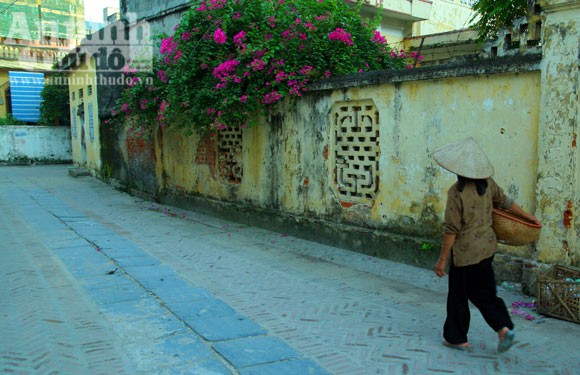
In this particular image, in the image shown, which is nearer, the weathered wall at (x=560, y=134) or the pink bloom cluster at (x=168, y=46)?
the weathered wall at (x=560, y=134)

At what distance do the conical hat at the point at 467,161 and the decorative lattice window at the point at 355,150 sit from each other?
3.22m

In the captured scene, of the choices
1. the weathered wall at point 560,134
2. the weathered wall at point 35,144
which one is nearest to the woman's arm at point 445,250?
the weathered wall at point 560,134

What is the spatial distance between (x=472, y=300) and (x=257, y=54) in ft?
18.7

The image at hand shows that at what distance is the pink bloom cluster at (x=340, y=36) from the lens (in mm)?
8367

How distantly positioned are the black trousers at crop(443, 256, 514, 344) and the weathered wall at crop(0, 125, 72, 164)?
27893 millimetres

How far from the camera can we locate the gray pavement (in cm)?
387

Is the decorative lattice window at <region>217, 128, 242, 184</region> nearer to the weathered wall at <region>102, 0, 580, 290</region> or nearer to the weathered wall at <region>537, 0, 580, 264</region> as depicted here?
the weathered wall at <region>102, 0, 580, 290</region>

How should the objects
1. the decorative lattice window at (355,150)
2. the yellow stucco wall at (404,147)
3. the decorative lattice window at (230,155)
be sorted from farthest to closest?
1. the decorative lattice window at (230,155)
2. the decorative lattice window at (355,150)
3. the yellow stucco wall at (404,147)

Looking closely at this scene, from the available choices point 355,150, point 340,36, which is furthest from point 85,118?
point 355,150

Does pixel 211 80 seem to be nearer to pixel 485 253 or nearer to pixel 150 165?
pixel 150 165

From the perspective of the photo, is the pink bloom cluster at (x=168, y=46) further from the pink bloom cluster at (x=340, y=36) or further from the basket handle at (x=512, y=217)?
the basket handle at (x=512, y=217)

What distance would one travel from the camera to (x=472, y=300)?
4.03 metres

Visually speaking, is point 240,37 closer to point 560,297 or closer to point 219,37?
point 219,37

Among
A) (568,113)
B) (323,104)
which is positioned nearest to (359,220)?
(323,104)
